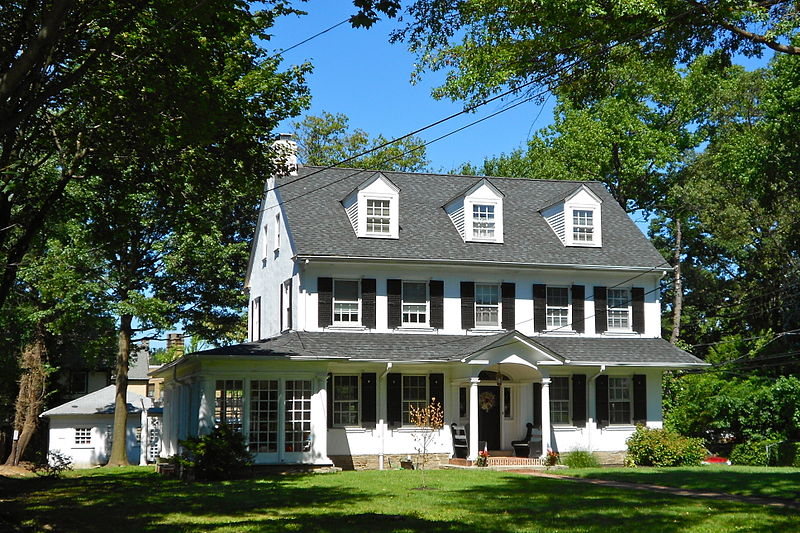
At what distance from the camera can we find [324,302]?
30516 millimetres

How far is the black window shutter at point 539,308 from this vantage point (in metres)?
32.7

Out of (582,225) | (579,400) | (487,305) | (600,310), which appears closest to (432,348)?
(487,305)

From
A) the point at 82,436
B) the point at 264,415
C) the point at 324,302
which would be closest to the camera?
the point at 264,415

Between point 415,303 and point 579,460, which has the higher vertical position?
point 415,303

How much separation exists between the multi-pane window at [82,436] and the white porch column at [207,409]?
61.9 feet

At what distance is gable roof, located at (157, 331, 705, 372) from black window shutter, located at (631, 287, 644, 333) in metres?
0.53

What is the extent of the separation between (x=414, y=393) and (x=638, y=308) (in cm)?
905

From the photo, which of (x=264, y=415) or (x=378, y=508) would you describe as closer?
(x=378, y=508)

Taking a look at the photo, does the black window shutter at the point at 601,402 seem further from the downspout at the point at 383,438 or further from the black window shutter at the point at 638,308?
the downspout at the point at 383,438

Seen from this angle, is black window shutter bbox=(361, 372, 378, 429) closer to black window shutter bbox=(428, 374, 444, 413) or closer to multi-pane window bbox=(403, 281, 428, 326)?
black window shutter bbox=(428, 374, 444, 413)

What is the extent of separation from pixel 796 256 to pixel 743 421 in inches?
394

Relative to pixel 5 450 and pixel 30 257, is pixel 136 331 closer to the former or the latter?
pixel 30 257

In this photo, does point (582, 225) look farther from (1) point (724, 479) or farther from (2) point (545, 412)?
(1) point (724, 479)

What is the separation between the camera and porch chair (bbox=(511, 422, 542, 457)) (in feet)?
101
